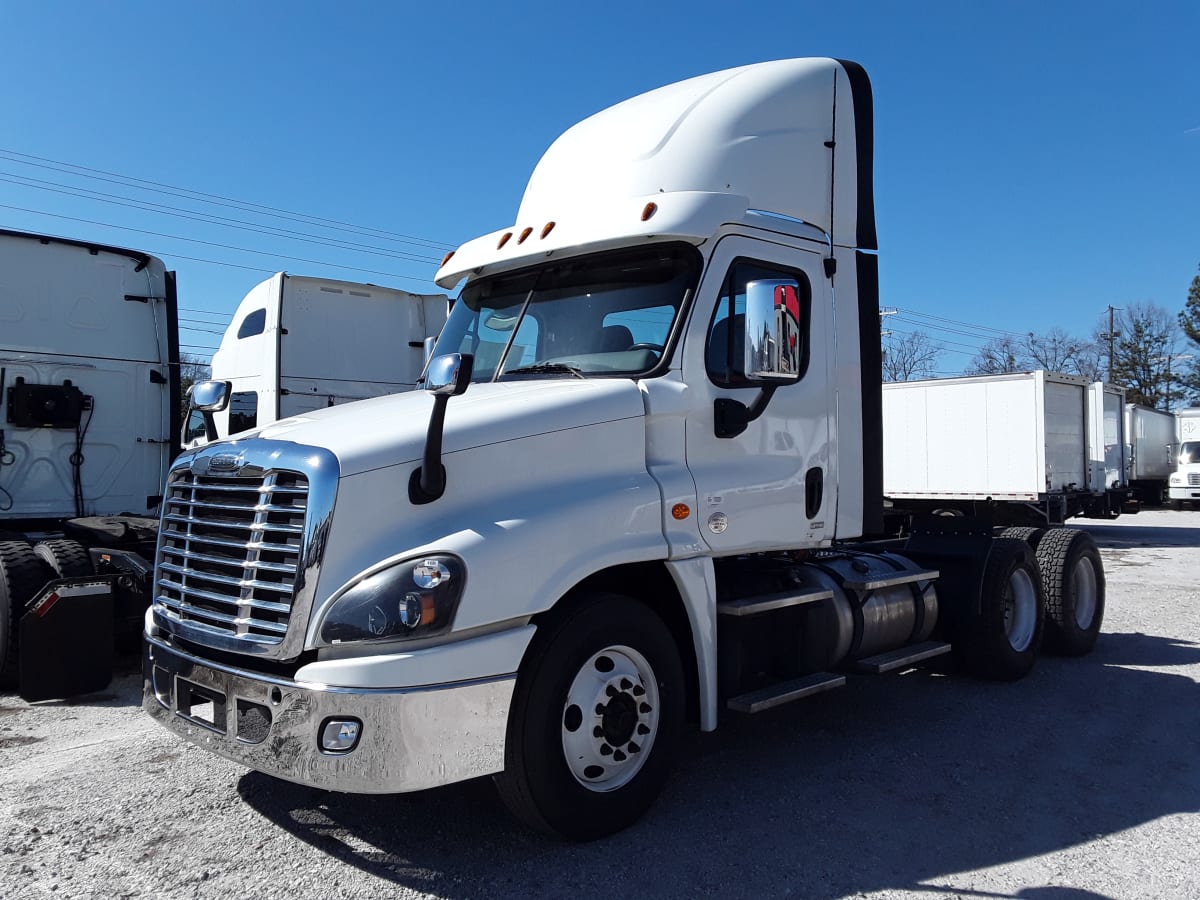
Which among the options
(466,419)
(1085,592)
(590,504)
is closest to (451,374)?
(466,419)

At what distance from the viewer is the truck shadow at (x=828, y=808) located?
3783 millimetres

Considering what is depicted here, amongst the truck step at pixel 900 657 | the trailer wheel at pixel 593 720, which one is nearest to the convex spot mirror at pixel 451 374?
the trailer wheel at pixel 593 720

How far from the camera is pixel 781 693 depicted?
477 cm

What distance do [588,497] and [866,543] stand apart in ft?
12.9

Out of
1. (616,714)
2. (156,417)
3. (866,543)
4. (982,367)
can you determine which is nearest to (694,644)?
(616,714)

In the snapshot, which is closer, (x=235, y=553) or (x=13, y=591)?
(x=235, y=553)

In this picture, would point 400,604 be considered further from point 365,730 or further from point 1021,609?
point 1021,609

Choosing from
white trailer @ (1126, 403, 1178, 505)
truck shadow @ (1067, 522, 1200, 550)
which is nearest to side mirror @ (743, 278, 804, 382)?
truck shadow @ (1067, 522, 1200, 550)

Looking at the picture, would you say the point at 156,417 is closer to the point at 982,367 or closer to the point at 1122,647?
the point at 1122,647

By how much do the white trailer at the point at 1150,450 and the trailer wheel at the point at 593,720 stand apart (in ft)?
88.7

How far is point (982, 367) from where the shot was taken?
6062 centimetres

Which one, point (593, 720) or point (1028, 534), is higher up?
point (1028, 534)

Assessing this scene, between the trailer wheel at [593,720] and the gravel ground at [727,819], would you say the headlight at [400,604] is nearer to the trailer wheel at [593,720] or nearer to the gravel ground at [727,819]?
the trailer wheel at [593,720]

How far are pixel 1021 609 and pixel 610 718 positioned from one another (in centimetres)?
491
